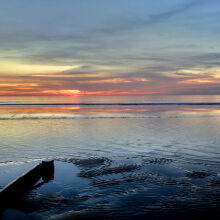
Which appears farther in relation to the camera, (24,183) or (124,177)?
(124,177)

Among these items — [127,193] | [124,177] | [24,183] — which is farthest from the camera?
[124,177]

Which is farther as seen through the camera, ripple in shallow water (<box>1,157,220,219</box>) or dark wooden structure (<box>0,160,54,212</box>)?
dark wooden structure (<box>0,160,54,212</box>)

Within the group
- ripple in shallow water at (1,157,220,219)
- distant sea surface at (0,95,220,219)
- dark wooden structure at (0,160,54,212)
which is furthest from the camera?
dark wooden structure at (0,160,54,212)

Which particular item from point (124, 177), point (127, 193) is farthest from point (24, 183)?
point (124, 177)

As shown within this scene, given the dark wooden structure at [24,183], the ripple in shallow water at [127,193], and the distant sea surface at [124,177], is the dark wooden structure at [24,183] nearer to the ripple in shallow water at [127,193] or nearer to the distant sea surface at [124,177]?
the ripple in shallow water at [127,193]

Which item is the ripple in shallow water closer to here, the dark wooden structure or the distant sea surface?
the distant sea surface

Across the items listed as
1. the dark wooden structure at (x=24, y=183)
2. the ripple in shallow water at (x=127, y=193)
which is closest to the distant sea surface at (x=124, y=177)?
the ripple in shallow water at (x=127, y=193)

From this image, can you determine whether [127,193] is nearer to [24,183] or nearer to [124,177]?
[124,177]

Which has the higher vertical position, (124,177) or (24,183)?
(24,183)

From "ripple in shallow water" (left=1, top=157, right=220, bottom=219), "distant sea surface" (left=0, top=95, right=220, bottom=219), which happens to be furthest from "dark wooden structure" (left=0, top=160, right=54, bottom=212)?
"distant sea surface" (left=0, top=95, right=220, bottom=219)

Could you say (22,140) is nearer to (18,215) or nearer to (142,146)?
(142,146)

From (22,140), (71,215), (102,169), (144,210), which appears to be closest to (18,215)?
(71,215)

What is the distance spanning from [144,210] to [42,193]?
289 cm

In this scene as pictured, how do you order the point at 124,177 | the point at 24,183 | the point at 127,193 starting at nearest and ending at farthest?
the point at 127,193 → the point at 24,183 → the point at 124,177
